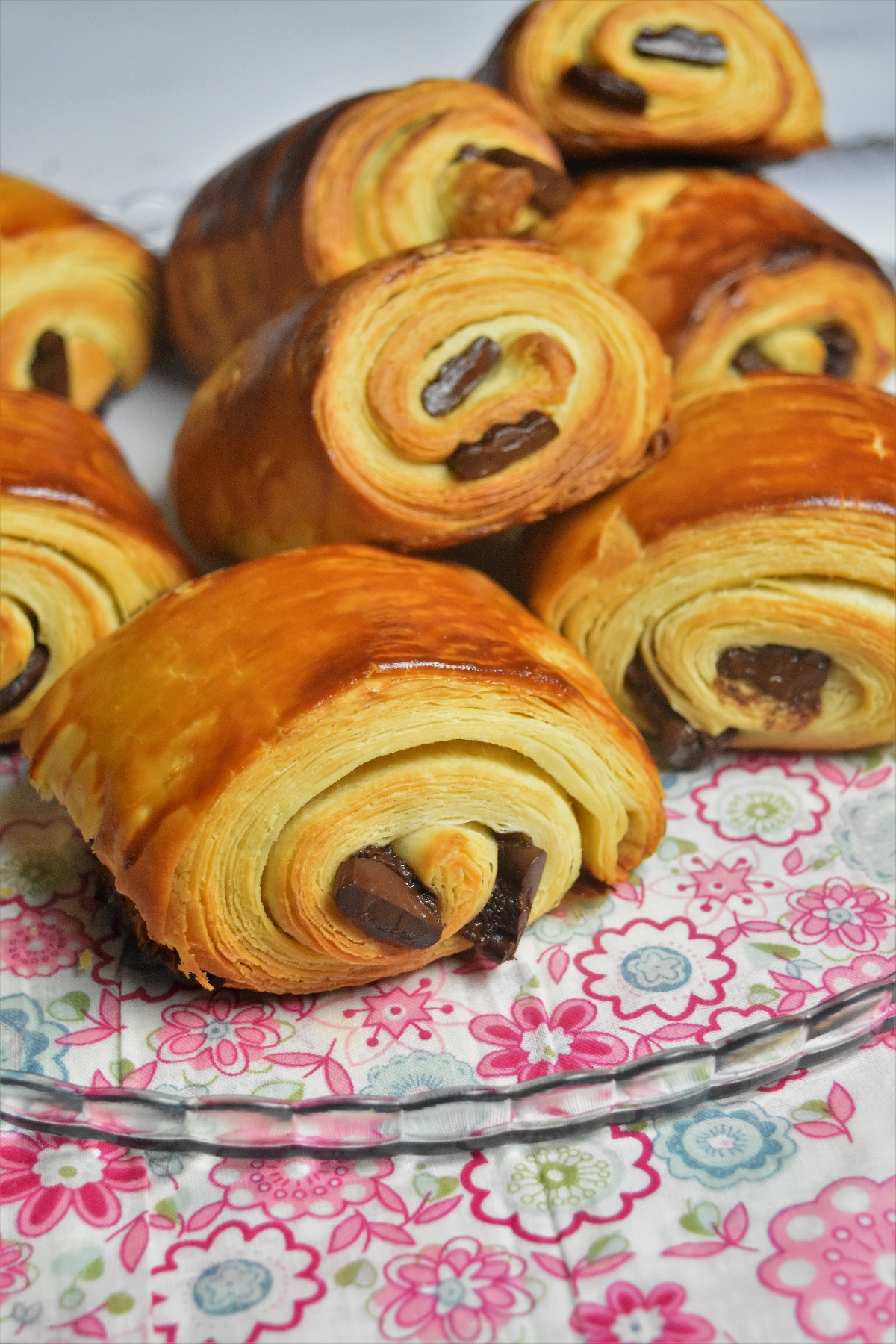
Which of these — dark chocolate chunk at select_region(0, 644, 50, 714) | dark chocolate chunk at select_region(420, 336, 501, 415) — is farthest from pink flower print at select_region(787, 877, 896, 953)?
dark chocolate chunk at select_region(0, 644, 50, 714)

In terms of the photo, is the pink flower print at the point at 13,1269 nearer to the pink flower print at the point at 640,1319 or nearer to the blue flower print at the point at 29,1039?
the blue flower print at the point at 29,1039

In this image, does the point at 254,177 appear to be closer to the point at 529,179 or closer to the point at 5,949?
the point at 529,179

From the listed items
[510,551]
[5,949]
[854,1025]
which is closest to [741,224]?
→ [510,551]

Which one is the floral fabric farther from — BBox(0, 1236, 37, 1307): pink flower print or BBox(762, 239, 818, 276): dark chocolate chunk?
BBox(762, 239, 818, 276): dark chocolate chunk

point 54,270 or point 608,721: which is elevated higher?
point 54,270

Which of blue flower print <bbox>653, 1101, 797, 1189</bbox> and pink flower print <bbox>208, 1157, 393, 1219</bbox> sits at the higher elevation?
pink flower print <bbox>208, 1157, 393, 1219</bbox>
